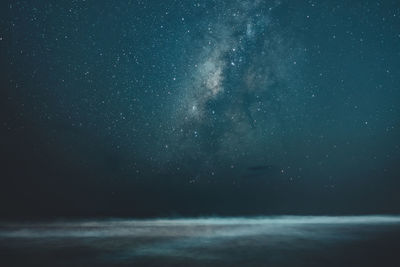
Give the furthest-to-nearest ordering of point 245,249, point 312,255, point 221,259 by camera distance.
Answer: point 245,249
point 312,255
point 221,259

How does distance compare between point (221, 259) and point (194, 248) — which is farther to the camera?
point (194, 248)

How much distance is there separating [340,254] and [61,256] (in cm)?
624

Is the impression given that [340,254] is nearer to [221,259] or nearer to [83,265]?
[221,259]

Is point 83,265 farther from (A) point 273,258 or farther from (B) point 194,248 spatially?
(A) point 273,258

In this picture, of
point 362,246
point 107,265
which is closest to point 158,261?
point 107,265

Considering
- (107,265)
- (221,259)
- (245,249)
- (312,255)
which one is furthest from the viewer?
(245,249)

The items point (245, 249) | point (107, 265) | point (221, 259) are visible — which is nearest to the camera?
point (107, 265)

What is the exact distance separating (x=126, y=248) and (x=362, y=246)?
20.2 ft

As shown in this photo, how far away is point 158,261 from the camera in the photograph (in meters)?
6.63

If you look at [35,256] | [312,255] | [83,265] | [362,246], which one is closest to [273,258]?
[312,255]

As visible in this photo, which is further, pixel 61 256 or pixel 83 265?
pixel 61 256

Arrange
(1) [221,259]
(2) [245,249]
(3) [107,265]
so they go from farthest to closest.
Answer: (2) [245,249], (1) [221,259], (3) [107,265]

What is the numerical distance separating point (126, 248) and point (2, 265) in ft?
9.73

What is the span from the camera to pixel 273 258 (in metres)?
6.86
